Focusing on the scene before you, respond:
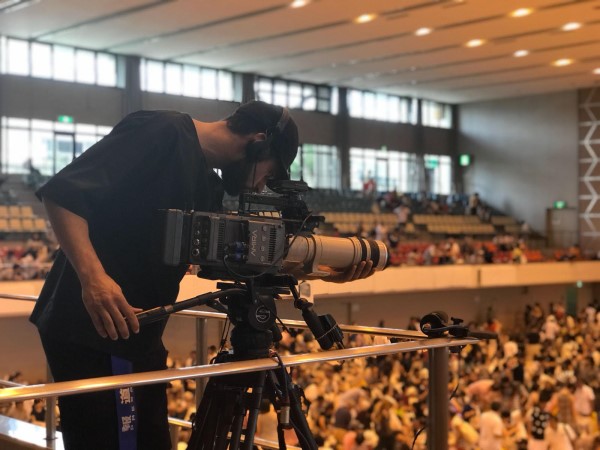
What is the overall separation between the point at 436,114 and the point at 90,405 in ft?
93.1

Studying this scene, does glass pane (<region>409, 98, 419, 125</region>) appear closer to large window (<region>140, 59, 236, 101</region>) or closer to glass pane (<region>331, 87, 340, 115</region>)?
glass pane (<region>331, 87, 340, 115</region>)

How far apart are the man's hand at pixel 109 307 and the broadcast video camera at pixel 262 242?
130 mm

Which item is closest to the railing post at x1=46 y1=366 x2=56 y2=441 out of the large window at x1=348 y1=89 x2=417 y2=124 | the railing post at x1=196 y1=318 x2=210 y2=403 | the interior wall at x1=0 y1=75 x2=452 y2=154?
the railing post at x1=196 y1=318 x2=210 y2=403

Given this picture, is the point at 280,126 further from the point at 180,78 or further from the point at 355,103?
the point at 355,103

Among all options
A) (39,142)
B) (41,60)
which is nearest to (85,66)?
(41,60)

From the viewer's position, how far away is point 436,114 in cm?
2945

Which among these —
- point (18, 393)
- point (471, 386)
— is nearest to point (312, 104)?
point (471, 386)

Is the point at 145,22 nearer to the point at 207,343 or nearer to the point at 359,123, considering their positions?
the point at 359,123

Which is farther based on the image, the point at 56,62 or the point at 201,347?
the point at 56,62

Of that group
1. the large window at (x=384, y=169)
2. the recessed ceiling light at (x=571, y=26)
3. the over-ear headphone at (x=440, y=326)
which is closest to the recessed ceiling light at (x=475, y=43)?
the recessed ceiling light at (x=571, y=26)

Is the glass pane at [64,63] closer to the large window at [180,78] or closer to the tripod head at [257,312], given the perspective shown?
the large window at [180,78]

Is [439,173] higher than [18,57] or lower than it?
lower

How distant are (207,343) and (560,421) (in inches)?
275

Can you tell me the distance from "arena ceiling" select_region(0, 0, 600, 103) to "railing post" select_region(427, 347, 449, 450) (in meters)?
14.6
